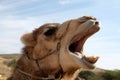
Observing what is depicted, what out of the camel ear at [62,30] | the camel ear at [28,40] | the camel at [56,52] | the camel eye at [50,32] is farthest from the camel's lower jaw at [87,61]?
the camel ear at [28,40]

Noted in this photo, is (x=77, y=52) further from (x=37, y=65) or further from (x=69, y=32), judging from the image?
(x=37, y=65)

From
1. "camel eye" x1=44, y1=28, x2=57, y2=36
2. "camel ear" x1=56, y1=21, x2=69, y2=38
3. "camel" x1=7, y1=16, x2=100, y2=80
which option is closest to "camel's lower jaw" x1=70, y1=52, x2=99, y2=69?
"camel" x1=7, y1=16, x2=100, y2=80

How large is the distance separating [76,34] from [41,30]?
0.85 meters

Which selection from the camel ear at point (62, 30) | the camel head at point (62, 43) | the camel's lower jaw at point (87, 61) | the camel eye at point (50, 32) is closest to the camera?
the camel's lower jaw at point (87, 61)

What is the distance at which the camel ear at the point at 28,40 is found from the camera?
24.6 ft

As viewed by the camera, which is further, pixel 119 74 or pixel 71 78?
pixel 119 74

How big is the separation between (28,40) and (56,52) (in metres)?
0.67

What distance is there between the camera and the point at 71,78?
6.86 meters

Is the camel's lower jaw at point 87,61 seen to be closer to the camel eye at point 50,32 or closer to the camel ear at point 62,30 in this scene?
the camel ear at point 62,30

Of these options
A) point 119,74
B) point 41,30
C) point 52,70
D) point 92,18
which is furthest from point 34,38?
point 119,74

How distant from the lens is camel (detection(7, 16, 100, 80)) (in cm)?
666

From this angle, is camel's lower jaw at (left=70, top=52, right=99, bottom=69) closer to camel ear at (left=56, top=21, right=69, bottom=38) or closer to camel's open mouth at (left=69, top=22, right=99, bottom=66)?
camel's open mouth at (left=69, top=22, right=99, bottom=66)

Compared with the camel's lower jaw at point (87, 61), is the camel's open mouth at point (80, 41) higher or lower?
higher

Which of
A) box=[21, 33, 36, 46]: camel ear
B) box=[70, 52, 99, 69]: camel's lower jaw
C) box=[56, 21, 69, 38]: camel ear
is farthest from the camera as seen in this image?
box=[21, 33, 36, 46]: camel ear
